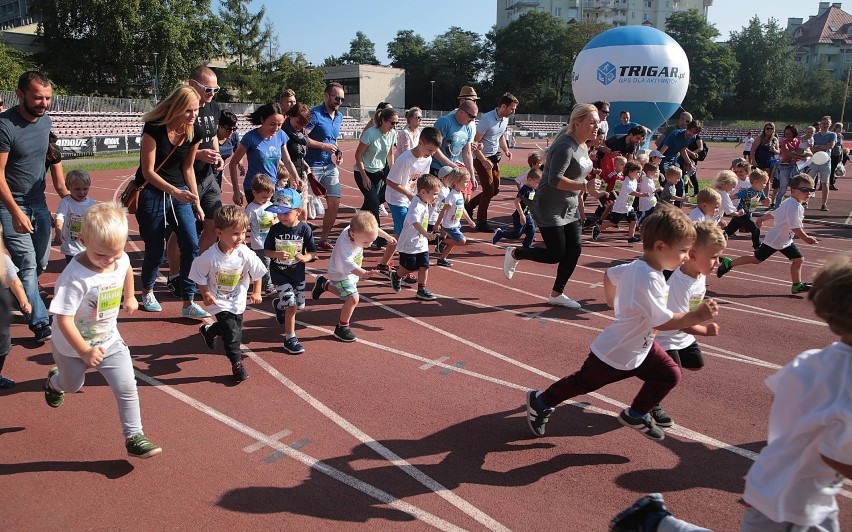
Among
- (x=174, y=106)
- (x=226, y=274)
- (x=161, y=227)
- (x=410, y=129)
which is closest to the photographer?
(x=226, y=274)

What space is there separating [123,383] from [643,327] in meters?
3.11

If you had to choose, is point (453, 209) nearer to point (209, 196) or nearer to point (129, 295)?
point (209, 196)

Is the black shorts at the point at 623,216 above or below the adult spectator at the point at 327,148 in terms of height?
below

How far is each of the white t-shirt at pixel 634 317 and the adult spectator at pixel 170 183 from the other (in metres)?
4.03

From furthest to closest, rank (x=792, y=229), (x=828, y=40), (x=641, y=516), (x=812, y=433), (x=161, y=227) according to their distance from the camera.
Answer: (x=828, y=40), (x=792, y=229), (x=161, y=227), (x=641, y=516), (x=812, y=433)

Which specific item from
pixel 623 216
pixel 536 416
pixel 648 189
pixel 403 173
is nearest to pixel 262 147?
pixel 403 173

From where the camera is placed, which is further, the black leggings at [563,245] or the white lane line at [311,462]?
the black leggings at [563,245]

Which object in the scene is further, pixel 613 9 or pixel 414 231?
pixel 613 9

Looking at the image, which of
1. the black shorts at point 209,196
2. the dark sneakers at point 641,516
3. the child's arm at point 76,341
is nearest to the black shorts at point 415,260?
the black shorts at point 209,196

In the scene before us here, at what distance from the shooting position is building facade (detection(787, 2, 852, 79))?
3912 inches

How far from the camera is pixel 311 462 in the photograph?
12.2 feet

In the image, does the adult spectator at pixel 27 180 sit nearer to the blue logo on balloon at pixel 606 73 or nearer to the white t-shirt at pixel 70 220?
the white t-shirt at pixel 70 220

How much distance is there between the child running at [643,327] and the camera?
11.4ft

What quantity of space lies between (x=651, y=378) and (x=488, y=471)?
1.19 metres
